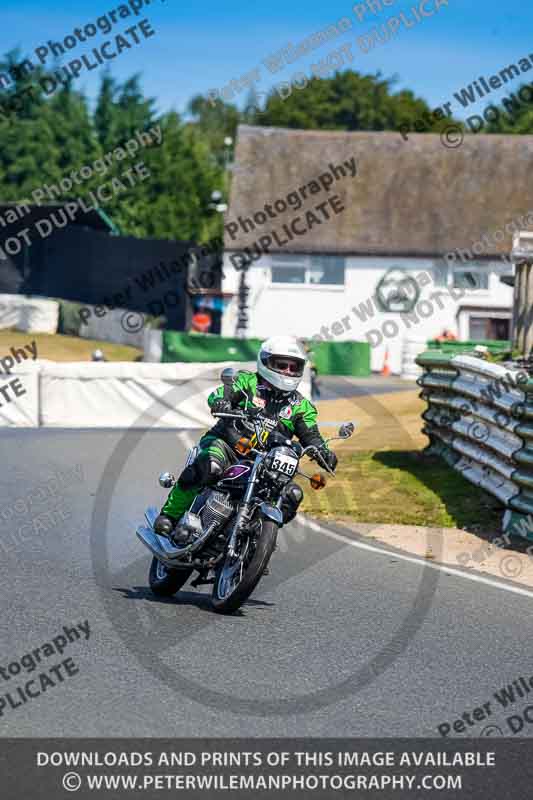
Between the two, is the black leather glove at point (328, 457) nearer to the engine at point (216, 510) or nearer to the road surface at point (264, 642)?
the engine at point (216, 510)

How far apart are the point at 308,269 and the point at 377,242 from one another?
9.32ft

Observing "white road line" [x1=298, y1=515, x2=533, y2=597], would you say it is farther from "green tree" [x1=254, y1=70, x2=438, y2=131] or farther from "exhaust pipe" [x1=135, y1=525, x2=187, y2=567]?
"green tree" [x1=254, y1=70, x2=438, y2=131]

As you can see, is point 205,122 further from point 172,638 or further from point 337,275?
point 172,638

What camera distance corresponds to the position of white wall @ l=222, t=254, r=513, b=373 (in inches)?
2046

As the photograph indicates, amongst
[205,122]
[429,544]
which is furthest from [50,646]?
[205,122]

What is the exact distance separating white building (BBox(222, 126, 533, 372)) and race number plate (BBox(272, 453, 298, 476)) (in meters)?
42.6

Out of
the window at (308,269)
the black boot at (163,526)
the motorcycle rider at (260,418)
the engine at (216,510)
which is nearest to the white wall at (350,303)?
the window at (308,269)

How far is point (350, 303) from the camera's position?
53.1 m

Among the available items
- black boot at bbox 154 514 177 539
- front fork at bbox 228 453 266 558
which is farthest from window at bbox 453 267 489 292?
front fork at bbox 228 453 266 558

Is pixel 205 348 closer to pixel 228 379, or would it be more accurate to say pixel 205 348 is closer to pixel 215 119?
pixel 228 379

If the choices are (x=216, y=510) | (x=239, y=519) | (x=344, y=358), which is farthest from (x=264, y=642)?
(x=344, y=358)

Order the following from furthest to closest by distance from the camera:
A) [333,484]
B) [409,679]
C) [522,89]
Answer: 1. [522,89]
2. [333,484]
3. [409,679]
